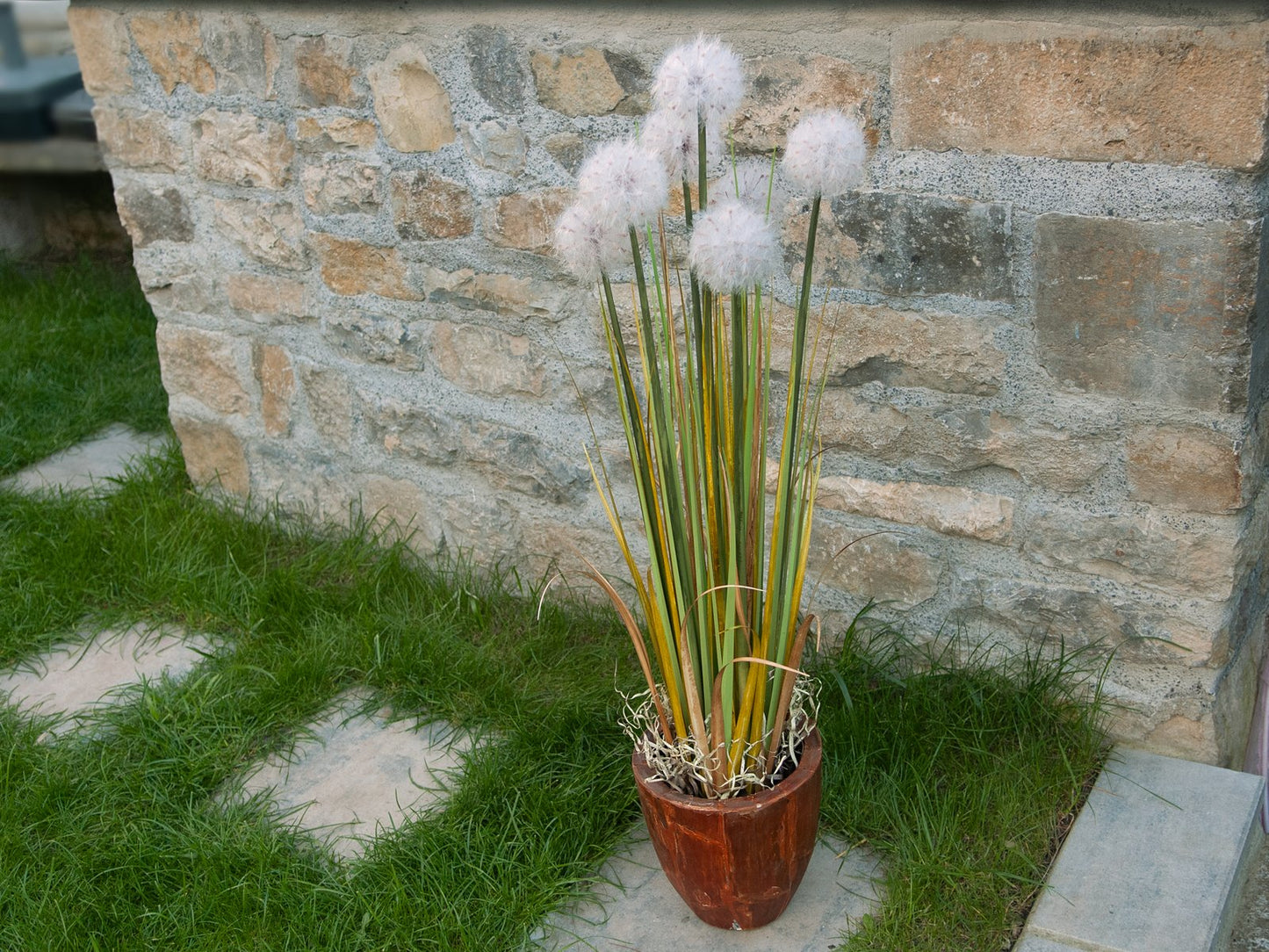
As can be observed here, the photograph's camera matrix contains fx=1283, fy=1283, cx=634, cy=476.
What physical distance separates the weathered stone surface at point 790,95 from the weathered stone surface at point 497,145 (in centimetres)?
49

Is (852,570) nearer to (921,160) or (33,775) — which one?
(921,160)

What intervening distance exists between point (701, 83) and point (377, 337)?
156 centimetres

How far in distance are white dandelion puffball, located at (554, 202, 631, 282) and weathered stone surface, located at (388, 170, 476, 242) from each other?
105 centimetres

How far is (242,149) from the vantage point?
9.91 feet

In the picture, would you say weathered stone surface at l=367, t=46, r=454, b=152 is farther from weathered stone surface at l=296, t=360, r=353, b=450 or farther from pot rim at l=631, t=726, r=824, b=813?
pot rim at l=631, t=726, r=824, b=813

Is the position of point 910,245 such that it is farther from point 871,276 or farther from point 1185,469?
point 1185,469

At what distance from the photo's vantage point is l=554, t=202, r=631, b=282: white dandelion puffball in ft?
5.43

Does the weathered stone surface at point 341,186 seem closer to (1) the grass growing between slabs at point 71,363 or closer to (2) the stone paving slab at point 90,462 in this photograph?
(2) the stone paving slab at point 90,462

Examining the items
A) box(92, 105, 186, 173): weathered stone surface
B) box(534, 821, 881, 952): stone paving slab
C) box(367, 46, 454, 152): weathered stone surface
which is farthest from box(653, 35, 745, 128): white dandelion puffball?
box(92, 105, 186, 173): weathered stone surface

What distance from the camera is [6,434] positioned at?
12.9ft

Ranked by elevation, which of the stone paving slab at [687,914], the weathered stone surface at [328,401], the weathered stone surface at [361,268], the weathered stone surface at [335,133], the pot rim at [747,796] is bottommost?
the stone paving slab at [687,914]

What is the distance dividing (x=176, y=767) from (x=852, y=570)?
139 centimetres

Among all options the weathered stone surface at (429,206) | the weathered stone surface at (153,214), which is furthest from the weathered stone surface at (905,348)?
the weathered stone surface at (153,214)

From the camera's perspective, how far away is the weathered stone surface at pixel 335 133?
9.18ft
